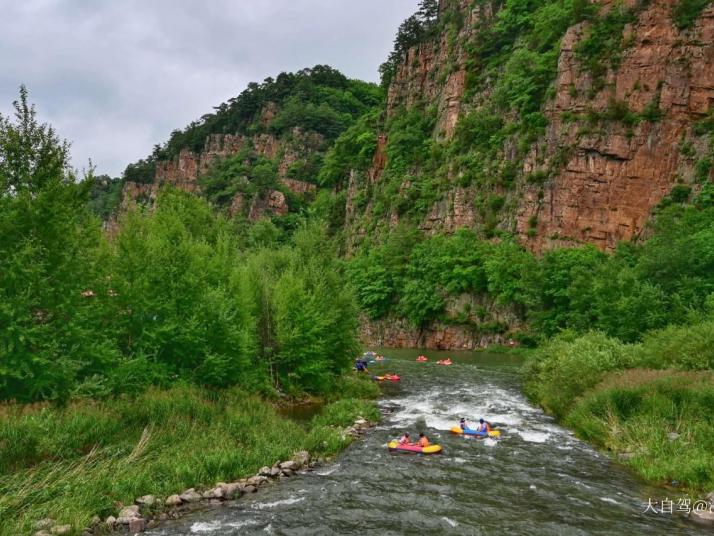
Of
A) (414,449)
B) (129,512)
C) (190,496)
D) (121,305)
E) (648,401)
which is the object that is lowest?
(414,449)

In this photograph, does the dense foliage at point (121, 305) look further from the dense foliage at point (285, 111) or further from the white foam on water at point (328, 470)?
the dense foliage at point (285, 111)

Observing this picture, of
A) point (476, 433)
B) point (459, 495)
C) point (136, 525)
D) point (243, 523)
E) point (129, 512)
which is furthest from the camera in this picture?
point (476, 433)

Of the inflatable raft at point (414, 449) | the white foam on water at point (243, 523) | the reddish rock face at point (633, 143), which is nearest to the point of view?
the white foam on water at point (243, 523)

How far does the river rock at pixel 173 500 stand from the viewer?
477 inches

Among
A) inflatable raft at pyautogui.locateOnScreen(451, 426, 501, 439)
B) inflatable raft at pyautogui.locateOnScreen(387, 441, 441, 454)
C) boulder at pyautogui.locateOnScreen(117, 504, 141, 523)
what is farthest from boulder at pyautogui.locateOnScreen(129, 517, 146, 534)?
inflatable raft at pyautogui.locateOnScreen(451, 426, 501, 439)

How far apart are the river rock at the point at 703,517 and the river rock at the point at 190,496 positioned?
11.3 metres

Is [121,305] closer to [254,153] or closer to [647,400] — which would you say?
[647,400]

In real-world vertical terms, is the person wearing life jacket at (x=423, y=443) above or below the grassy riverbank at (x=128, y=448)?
below

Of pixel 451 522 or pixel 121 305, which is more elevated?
pixel 121 305

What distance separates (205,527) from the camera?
11172mm

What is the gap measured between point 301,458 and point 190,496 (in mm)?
4064

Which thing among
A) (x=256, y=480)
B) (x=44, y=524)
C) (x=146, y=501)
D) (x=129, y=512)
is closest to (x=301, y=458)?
(x=256, y=480)

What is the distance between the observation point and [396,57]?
344 ft

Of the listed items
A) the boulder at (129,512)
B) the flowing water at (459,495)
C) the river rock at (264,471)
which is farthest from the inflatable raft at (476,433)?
the boulder at (129,512)
